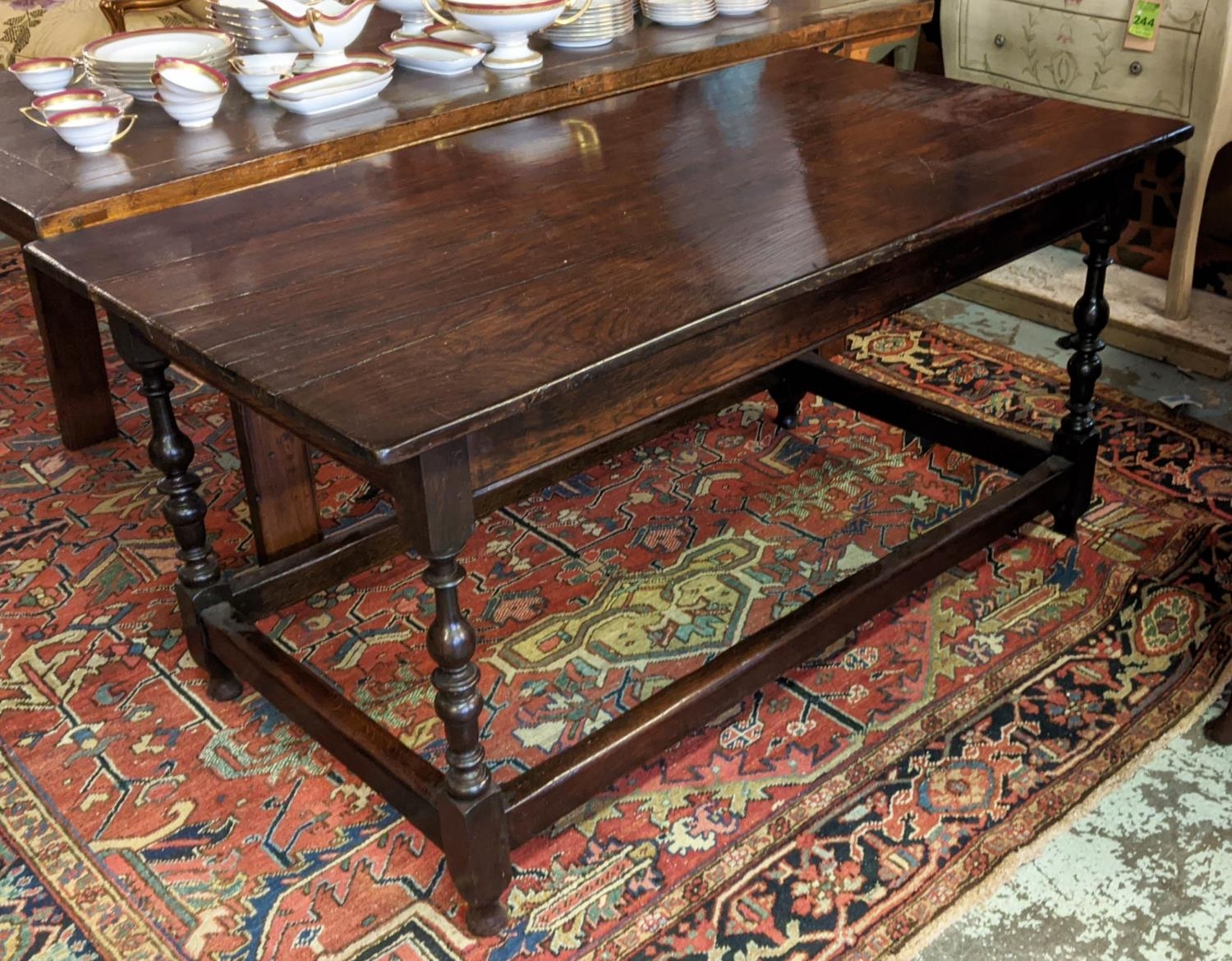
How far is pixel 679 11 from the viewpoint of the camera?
3168 millimetres

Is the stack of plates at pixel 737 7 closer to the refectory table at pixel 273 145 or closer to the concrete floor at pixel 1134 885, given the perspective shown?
the refectory table at pixel 273 145

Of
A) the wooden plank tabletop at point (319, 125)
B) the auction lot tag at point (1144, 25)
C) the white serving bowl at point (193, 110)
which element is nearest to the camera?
the wooden plank tabletop at point (319, 125)

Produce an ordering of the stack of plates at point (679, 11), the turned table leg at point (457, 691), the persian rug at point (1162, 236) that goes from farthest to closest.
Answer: the persian rug at point (1162, 236)
the stack of plates at point (679, 11)
the turned table leg at point (457, 691)

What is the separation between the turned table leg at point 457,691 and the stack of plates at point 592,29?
1736mm

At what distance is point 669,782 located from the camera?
6.71ft

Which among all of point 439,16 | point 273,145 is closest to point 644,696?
point 273,145

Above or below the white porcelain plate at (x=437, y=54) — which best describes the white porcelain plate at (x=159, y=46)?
above

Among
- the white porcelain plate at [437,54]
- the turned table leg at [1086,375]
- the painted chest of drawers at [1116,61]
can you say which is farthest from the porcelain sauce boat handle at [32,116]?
the painted chest of drawers at [1116,61]

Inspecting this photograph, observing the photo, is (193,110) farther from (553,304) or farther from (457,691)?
(457,691)

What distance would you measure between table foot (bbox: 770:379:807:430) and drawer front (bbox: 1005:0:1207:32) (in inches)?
53.3

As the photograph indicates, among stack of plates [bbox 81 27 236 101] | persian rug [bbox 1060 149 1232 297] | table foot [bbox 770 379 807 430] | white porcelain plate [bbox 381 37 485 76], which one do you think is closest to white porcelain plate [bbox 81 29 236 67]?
stack of plates [bbox 81 27 236 101]

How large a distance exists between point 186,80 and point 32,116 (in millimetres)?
427

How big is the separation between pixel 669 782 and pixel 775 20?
202cm

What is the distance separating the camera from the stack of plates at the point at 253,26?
270 centimetres
